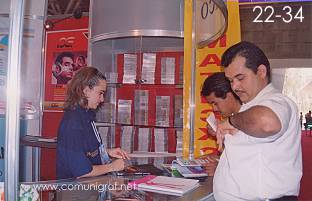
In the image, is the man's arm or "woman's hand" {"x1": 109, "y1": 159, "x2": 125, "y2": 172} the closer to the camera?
the man's arm

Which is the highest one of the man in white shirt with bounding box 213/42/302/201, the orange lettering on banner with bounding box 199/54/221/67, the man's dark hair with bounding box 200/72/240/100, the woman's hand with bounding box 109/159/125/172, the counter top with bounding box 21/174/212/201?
the orange lettering on banner with bounding box 199/54/221/67

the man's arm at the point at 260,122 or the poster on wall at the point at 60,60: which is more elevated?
the poster on wall at the point at 60,60

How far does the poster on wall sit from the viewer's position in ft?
18.9

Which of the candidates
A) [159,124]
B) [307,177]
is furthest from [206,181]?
[307,177]

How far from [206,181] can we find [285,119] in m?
0.75

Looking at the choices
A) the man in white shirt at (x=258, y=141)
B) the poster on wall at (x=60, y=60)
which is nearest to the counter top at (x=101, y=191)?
the man in white shirt at (x=258, y=141)

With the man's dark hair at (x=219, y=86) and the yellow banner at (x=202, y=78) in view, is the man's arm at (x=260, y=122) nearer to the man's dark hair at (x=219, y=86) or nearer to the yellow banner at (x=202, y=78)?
the man's dark hair at (x=219, y=86)

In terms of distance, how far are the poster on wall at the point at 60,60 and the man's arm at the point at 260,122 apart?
14.5ft

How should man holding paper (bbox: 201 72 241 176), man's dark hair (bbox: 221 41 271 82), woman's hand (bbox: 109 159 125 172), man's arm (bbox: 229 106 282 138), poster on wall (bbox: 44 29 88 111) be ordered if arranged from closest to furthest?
man's arm (bbox: 229 106 282 138) < man's dark hair (bbox: 221 41 271 82) < woman's hand (bbox: 109 159 125 172) < man holding paper (bbox: 201 72 241 176) < poster on wall (bbox: 44 29 88 111)

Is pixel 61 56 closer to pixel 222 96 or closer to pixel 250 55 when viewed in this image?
pixel 222 96

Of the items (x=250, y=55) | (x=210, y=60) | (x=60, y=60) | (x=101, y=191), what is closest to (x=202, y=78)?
(x=210, y=60)

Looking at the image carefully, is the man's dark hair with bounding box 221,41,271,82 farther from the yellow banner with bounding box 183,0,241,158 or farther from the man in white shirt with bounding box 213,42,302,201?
the yellow banner with bounding box 183,0,241,158

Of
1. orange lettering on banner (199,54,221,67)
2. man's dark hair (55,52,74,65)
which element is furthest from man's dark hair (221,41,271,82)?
man's dark hair (55,52,74,65)

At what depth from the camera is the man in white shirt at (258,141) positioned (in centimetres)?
154
